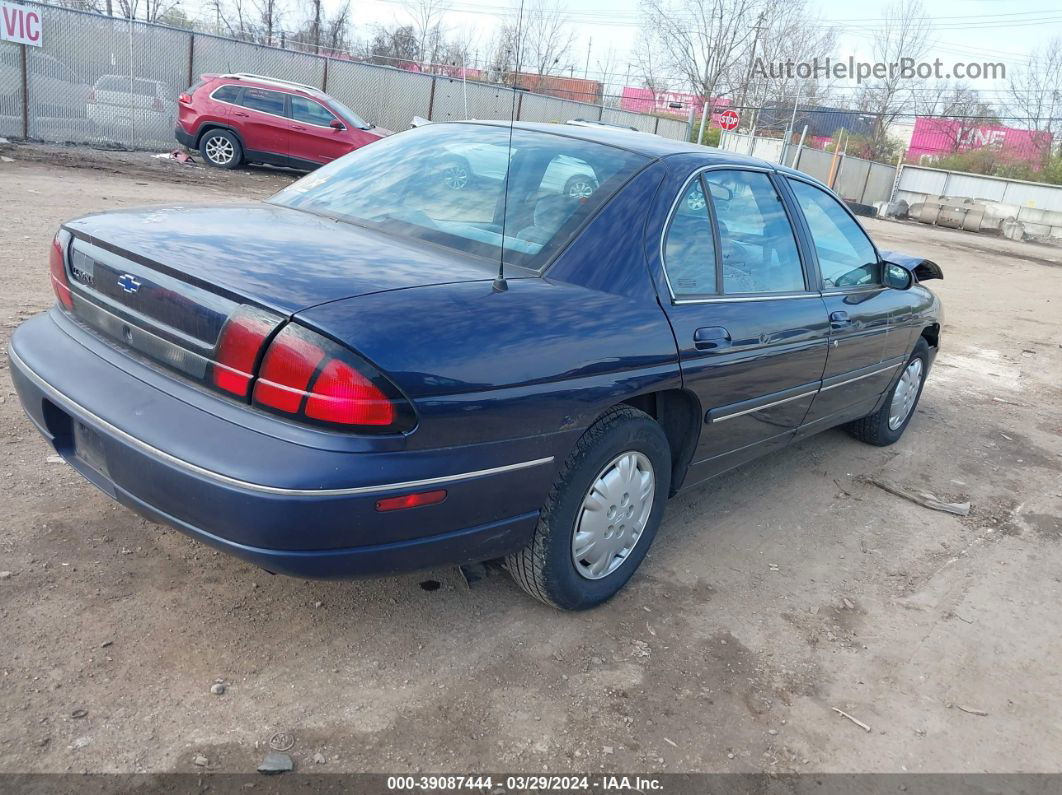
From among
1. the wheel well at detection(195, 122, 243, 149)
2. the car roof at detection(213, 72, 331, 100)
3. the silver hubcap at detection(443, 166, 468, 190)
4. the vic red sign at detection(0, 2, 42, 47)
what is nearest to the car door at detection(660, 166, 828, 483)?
the silver hubcap at detection(443, 166, 468, 190)

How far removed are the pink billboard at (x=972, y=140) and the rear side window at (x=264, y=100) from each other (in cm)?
4125

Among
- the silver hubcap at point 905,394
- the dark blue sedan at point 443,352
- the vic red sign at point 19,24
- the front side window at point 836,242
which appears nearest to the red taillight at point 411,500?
the dark blue sedan at point 443,352

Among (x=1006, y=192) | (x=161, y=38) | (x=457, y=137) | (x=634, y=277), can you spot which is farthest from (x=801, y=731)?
(x=1006, y=192)

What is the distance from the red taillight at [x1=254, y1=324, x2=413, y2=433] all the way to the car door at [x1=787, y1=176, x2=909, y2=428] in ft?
8.23

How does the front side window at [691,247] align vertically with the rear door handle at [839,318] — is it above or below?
above

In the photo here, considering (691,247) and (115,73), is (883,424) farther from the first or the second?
(115,73)

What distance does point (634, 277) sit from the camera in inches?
113

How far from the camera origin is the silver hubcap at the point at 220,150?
607 inches

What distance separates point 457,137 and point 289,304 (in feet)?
5.37

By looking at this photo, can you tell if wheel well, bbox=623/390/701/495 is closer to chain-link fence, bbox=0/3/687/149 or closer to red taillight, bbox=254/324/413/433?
red taillight, bbox=254/324/413/433

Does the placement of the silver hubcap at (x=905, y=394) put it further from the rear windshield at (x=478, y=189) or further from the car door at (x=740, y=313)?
the rear windshield at (x=478, y=189)

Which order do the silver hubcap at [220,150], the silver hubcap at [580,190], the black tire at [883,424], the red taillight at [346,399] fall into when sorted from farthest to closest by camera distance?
1. the silver hubcap at [220,150]
2. the black tire at [883,424]
3. the silver hubcap at [580,190]
4. the red taillight at [346,399]

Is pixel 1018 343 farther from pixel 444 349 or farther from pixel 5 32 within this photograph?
pixel 5 32

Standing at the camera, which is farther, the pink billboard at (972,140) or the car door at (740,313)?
the pink billboard at (972,140)
